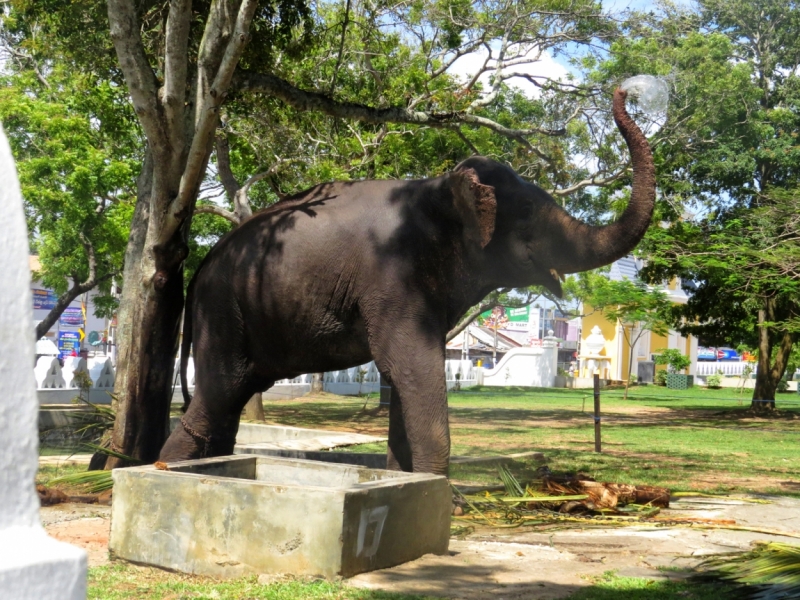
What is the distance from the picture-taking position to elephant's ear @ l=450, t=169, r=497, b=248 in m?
6.50

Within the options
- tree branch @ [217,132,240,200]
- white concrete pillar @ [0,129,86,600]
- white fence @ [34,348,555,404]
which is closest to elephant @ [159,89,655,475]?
white fence @ [34,348,555,404]

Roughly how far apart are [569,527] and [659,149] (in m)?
15.7

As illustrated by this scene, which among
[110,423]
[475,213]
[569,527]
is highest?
[475,213]

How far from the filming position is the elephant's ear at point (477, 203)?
256 inches

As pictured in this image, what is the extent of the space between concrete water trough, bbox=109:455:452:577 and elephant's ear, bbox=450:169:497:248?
5.77 ft

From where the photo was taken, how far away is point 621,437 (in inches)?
624

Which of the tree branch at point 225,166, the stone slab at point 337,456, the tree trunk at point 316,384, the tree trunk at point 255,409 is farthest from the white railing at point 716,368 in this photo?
the stone slab at point 337,456

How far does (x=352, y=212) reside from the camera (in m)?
6.75

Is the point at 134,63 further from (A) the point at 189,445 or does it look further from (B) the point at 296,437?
(B) the point at 296,437

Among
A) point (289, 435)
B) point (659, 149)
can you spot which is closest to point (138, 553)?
point (289, 435)

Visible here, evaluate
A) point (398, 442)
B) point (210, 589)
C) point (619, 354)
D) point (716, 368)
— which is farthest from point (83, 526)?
point (716, 368)

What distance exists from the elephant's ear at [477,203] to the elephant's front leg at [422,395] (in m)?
0.85

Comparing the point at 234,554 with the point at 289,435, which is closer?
the point at 234,554

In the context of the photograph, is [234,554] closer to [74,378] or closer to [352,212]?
[352,212]
